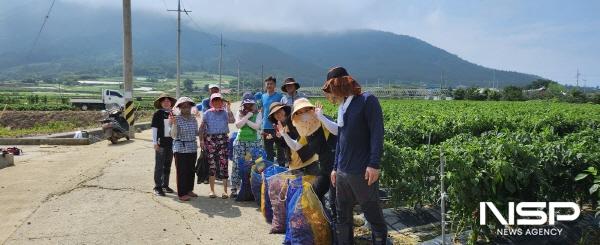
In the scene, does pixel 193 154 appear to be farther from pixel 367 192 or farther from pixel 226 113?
pixel 367 192

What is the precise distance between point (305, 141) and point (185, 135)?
271cm

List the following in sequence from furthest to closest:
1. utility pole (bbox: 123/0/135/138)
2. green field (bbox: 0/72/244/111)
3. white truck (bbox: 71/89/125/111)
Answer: white truck (bbox: 71/89/125/111), green field (bbox: 0/72/244/111), utility pole (bbox: 123/0/135/138)

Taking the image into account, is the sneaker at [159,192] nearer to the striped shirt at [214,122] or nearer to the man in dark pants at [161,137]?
the man in dark pants at [161,137]

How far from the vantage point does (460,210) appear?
16.2 feet

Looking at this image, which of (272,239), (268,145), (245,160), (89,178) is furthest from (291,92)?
(89,178)

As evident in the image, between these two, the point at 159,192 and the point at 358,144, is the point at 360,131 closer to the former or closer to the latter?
the point at 358,144

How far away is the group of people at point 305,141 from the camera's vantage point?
4.52 metres

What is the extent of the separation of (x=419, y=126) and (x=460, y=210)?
426cm

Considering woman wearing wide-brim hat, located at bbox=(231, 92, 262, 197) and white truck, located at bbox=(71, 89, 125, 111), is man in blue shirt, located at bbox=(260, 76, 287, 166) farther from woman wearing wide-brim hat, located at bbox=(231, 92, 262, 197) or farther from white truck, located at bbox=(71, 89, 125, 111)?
white truck, located at bbox=(71, 89, 125, 111)

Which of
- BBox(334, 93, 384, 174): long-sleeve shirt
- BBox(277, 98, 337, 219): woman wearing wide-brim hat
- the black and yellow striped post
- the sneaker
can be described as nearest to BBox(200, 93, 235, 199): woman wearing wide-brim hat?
the sneaker

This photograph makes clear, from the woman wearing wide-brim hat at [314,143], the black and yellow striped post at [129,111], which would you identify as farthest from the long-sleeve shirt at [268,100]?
the black and yellow striped post at [129,111]

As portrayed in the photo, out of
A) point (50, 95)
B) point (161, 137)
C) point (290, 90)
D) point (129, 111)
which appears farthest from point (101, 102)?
point (290, 90)

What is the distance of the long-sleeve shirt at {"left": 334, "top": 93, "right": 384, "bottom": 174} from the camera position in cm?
439

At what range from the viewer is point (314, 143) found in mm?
5734
